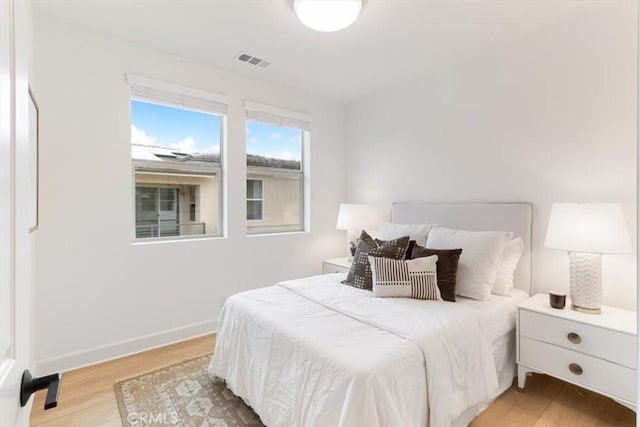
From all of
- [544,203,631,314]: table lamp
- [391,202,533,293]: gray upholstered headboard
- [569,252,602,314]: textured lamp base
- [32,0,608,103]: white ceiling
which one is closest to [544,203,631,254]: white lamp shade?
[544,203,631,314]: table lamp

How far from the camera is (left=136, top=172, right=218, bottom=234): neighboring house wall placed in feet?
9.66

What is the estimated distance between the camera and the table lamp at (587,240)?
1.85 meters

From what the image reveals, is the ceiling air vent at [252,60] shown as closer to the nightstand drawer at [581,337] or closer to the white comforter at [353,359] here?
the white comforter at [353,359]

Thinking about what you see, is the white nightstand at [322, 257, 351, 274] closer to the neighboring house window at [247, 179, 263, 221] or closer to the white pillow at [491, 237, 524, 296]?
the neighboring house window at [247, 179, 263, 221]

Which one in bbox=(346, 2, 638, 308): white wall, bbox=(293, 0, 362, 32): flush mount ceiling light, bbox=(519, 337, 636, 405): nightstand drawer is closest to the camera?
bbox=(519, 337, 636, 405): nightstand drawer

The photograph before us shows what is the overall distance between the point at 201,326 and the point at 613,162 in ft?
11.8

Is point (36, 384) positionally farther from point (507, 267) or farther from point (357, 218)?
point (357, 218)

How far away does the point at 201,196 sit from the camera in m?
3.10

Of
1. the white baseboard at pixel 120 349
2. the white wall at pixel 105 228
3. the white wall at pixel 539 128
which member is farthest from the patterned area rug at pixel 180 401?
the white wall at pixel 539 128

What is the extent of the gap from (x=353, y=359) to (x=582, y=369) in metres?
1.52

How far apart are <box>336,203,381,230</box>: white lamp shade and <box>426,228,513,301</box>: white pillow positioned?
1.29m

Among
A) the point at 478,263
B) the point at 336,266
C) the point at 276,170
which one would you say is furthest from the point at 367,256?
the point at 276,170

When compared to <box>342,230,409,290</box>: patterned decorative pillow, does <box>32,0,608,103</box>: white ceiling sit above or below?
above

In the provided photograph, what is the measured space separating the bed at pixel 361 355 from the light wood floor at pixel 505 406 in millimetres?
141
